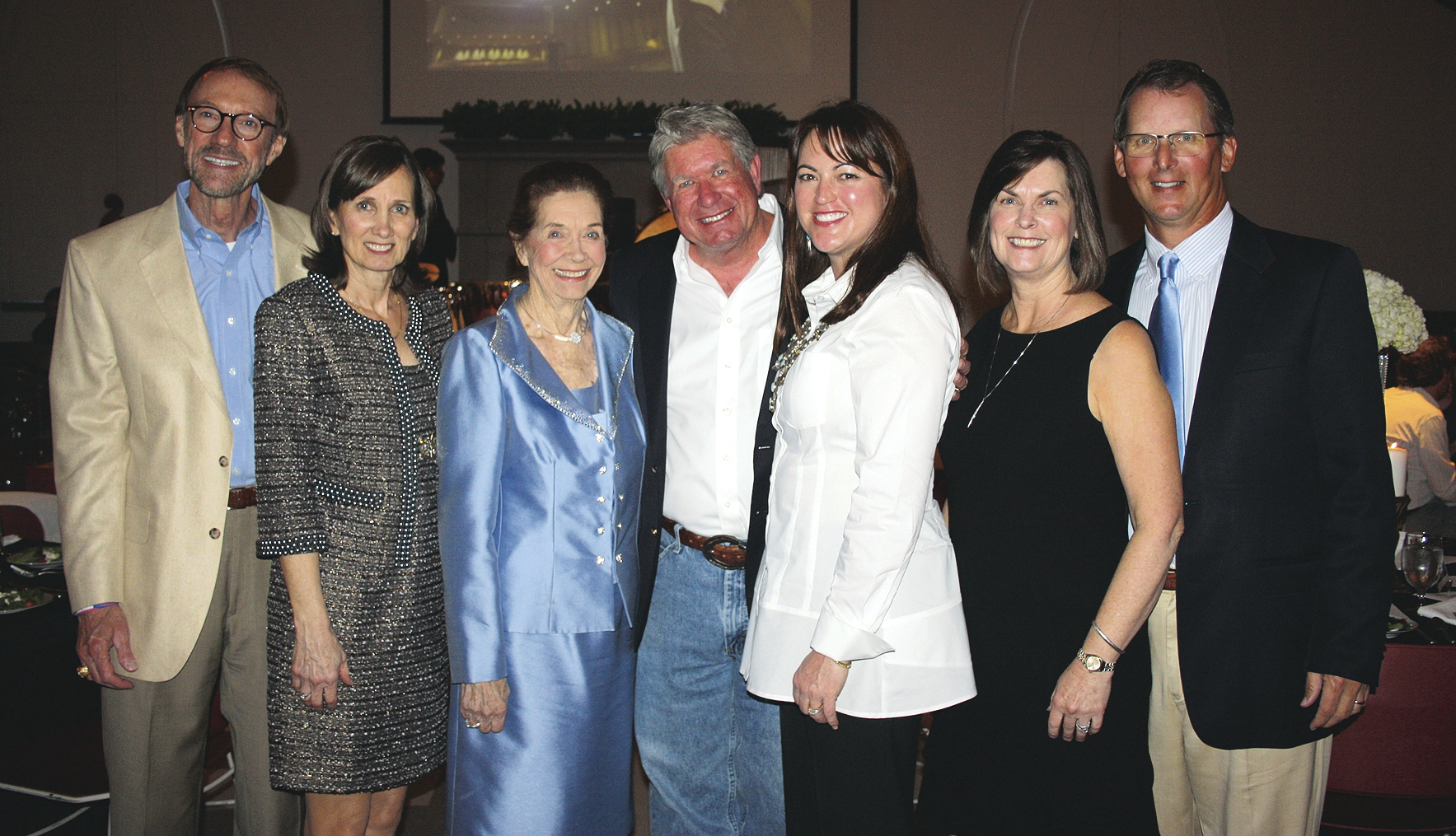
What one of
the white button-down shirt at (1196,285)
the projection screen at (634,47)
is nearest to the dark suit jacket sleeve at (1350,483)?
the white button-down shirt at (1196,285)

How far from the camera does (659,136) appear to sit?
8.04 feet

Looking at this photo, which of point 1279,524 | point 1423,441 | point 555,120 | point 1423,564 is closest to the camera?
point 1279,524

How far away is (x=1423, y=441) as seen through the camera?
4234mm

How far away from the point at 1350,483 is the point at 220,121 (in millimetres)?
2686

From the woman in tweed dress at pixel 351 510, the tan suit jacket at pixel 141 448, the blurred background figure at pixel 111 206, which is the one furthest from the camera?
the blurred background figure at pixel 111 206

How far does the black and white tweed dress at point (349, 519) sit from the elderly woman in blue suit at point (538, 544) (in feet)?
0.44

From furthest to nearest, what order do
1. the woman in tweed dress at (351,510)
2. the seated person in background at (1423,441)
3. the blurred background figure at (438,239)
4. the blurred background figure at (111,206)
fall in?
the blurred background figure at (111,206), the blurred background figure at (438,239), the seated person in background at (1423,441), the woman in tweed dress at (351,510)

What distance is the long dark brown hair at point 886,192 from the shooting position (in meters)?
1.78

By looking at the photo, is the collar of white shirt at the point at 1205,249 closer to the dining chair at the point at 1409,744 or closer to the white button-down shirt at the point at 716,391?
the white button-down shirt at the point at 716,391

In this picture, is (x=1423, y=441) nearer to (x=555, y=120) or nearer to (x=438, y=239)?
(x=438, y=239)

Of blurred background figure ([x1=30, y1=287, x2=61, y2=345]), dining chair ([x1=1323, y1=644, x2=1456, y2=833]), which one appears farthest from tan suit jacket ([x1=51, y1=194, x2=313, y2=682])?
blurred background figure ([x1=30, y1=287, x2=61, y2=345])

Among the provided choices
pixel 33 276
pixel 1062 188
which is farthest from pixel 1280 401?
pixel 33 276

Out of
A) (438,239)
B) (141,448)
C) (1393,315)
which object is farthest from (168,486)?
(438,239)

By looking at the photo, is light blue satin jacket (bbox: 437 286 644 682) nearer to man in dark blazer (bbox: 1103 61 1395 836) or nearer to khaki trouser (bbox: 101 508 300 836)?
khaki trouser (bbox: 101 508 300 836)
